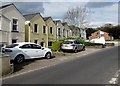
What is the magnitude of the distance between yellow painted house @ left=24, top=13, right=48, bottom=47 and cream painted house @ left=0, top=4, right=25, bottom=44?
256 cm

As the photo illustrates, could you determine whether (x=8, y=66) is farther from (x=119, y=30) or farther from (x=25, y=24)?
(x=119, y=30)

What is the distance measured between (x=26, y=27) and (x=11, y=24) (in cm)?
558

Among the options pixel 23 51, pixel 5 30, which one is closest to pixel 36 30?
pixel 5 30

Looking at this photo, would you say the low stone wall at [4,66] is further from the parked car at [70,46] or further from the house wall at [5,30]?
the parked car at [70,46]

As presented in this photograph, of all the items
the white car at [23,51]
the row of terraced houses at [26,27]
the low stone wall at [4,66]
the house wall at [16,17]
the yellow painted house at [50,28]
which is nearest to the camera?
the low stone wall at [4,66]

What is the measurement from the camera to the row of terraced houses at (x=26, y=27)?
32.2 metres

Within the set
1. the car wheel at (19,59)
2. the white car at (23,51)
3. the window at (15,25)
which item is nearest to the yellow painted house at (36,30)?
the window at (15,25)

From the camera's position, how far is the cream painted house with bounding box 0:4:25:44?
3143 cm

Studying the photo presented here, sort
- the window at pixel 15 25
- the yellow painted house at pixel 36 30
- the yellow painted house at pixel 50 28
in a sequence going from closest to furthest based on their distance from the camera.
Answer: the window at pixel 15 25 → the yellow painted house at pixel 36 30 → the yellow painted house at pixel 50 28

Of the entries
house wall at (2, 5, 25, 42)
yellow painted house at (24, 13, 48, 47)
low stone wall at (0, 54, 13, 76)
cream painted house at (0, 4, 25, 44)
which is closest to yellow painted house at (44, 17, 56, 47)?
yellow painted house at (24, 13, 48, 47)

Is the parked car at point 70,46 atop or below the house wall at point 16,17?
below

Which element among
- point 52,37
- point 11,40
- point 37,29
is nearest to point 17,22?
point 11,40

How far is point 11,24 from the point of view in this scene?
33.4 metres

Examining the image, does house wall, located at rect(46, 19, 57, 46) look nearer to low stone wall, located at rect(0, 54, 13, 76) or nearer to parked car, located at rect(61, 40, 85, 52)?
parked car, located at rect(61, 40, 85, 52)
